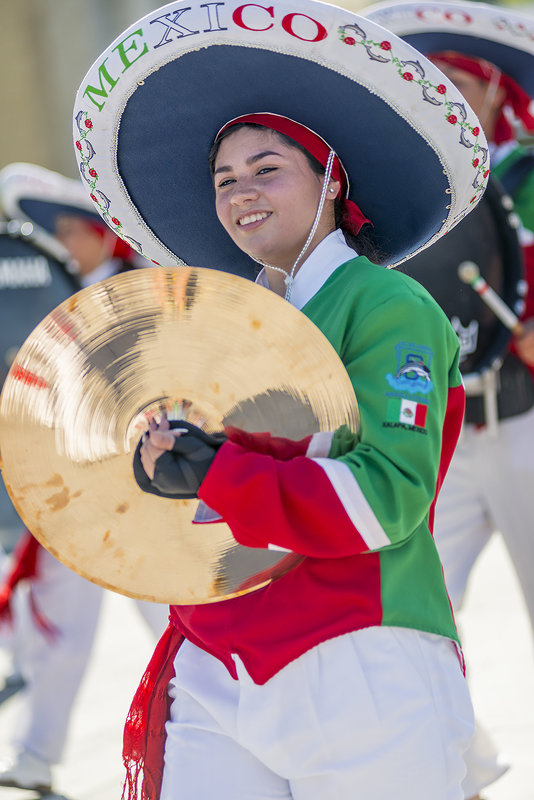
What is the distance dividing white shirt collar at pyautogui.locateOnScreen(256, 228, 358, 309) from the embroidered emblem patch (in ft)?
0.85

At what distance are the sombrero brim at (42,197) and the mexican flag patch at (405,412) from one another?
363cm

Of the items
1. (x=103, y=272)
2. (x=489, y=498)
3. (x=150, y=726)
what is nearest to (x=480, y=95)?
(x=489, y=498)

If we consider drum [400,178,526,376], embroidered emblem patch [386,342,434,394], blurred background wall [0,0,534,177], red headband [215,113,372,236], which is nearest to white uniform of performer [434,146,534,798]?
drum [400,178,526,376]

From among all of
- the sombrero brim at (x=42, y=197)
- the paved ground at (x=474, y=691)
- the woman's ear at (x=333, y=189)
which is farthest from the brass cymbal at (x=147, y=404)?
the sombrero brim at (x=42, y=197)

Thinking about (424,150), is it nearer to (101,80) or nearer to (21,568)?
(101,80)

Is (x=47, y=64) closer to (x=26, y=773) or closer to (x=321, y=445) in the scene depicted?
(x=26, y=773)

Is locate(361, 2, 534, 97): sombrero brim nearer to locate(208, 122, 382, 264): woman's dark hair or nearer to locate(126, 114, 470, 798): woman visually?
locate(208, 122, 382, 264): woman's dark hair

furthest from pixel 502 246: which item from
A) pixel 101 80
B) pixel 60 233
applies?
pixel 60 233

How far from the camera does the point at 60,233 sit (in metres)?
5.08

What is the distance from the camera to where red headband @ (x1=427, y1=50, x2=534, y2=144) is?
3426mm

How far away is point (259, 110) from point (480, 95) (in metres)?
1.75

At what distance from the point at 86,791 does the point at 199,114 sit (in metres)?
2.30

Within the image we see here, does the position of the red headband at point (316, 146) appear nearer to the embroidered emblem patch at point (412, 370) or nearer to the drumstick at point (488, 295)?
the embroidered emblem patch at point (412, 370)

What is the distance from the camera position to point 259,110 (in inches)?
76.1
